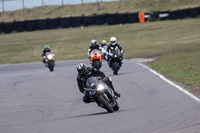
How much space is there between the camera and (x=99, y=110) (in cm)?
1129

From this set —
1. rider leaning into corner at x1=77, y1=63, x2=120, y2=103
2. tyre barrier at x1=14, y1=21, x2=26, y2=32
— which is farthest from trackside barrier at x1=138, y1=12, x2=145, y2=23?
rider leaning into corner at x1=77, y1=63, x2=120, y2=103

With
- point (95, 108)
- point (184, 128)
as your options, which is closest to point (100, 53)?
point (95, 108)

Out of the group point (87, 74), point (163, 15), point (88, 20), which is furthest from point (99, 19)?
point (87, 74)

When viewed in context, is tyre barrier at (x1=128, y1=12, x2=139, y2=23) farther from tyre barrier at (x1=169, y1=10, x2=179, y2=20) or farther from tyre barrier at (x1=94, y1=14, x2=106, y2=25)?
tyre barrier at (x1=169, y1=10, x2=179, y2=20)

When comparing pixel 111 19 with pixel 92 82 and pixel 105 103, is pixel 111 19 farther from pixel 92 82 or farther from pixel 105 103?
pixel 105 103

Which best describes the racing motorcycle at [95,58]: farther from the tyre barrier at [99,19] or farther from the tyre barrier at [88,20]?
the tyre barrier at [88,20]

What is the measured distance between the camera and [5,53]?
131 ft

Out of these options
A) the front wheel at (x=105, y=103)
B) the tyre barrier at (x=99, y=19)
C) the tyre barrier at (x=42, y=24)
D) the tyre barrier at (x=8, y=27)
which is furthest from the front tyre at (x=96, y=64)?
the tyre barrier at (x=8, y=27)

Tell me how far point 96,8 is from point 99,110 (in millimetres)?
40552

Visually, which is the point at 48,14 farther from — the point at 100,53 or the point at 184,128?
the point at 184,128

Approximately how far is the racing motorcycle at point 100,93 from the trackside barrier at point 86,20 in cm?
3266

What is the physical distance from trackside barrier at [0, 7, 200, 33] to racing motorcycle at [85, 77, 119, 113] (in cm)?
3266

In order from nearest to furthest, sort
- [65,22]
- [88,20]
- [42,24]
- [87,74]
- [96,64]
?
[87,74] < [96,64] < [88,20] < [65,22] < [42,24]

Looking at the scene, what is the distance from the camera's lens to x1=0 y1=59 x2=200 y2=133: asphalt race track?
857 cm
